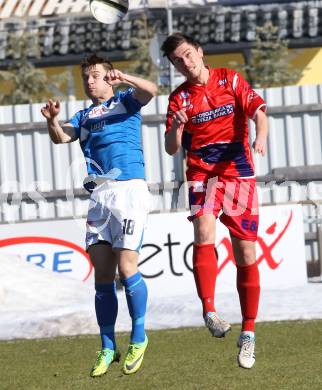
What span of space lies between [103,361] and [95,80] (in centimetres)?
200

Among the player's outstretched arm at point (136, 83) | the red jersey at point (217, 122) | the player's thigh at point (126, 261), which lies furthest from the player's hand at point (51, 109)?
the player's thigh at point (126, 261)

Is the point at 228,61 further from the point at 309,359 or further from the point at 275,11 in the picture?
the point at 309,359

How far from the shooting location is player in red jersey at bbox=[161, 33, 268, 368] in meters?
8.66

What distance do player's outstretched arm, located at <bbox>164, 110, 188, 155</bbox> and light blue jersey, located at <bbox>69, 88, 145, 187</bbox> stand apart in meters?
0.53

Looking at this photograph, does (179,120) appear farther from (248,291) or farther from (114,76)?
(248,291)

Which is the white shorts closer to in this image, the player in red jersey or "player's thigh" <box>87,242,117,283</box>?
"player's thigh" <box>87,242,117,283</box>

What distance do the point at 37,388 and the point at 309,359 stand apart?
7.09 feet

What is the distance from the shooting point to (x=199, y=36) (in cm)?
3011

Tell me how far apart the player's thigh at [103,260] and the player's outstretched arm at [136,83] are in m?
1.08

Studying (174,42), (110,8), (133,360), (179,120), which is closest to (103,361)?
(133,360)

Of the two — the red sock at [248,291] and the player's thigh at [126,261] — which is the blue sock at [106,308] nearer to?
the player's thigh at [126,261]

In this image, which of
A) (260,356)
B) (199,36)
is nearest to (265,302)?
(260,356)

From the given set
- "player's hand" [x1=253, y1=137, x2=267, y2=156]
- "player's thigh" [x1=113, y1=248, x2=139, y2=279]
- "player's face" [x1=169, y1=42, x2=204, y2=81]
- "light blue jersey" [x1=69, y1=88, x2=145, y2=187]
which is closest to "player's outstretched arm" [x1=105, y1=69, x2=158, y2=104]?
"light blue jersey" [x1=69, y1=88, x2=145, y2=187]

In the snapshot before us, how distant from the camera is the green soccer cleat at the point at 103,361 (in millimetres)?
8703
